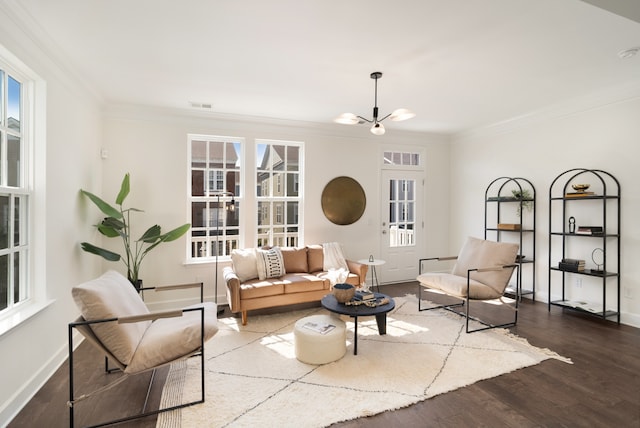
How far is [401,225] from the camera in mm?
5996

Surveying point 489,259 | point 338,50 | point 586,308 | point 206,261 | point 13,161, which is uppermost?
point 338,50

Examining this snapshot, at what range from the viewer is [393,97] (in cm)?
400

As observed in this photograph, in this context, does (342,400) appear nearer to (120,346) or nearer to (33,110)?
(120,346)

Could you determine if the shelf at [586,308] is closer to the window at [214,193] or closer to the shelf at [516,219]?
the shelf at [516,219]

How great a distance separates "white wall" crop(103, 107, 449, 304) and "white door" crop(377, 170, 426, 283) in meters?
0.22

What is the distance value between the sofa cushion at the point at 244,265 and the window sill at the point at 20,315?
186cm

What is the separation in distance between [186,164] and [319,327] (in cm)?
293

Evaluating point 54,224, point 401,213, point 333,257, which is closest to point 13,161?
point 54,224

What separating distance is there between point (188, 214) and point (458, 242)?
4.59 meters

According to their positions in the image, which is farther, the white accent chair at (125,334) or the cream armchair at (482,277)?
the cream armchair at (482,277)

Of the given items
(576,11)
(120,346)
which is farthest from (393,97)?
(120,346)

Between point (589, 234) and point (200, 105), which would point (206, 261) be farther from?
point (589, 234)

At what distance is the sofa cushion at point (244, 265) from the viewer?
4188mm

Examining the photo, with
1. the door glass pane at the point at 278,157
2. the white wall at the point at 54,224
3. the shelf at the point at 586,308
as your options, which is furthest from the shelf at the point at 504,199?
the white wall at the point at 54,224
